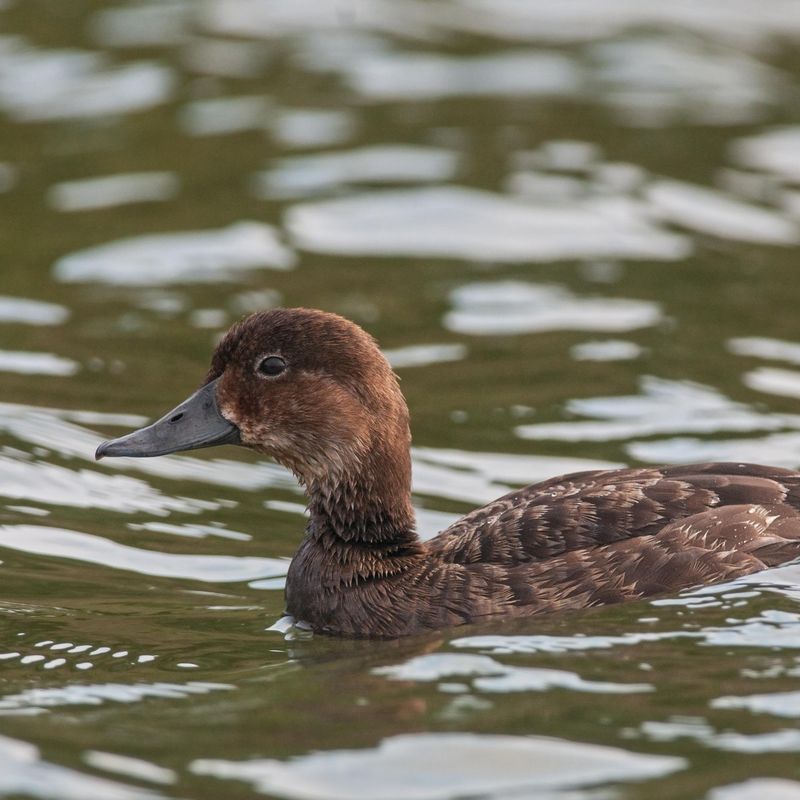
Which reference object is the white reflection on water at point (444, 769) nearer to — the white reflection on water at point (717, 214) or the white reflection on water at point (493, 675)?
the white reflection on water at point (493, 675)

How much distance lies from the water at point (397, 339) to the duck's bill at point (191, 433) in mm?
744

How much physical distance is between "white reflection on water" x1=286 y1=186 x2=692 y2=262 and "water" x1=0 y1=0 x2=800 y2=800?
0.04 meters

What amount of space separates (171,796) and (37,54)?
43.1 ft

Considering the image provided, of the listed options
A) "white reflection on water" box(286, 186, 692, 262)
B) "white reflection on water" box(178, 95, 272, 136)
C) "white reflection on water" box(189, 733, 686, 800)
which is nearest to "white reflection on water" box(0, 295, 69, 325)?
"white reflection on water" box(286, 186, 692, 262)

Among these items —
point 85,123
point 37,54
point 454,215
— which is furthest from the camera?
point 37,54

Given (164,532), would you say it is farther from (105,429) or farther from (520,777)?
(520,777)

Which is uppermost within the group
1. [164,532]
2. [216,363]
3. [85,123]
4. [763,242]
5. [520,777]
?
[85,123]

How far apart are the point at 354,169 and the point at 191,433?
7750mm

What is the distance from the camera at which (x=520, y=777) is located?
5.95m

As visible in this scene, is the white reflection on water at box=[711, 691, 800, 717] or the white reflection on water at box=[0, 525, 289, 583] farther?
the white reflection on water at box=[0, 525, 289, 583]

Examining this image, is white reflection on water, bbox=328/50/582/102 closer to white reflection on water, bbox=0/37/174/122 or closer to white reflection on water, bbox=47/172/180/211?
white reflection on water, bbox=0/37/174/122

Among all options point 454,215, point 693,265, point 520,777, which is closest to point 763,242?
point 693,265

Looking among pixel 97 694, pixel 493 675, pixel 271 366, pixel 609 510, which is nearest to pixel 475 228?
pixel 271 366

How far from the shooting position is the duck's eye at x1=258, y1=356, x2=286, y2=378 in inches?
324
